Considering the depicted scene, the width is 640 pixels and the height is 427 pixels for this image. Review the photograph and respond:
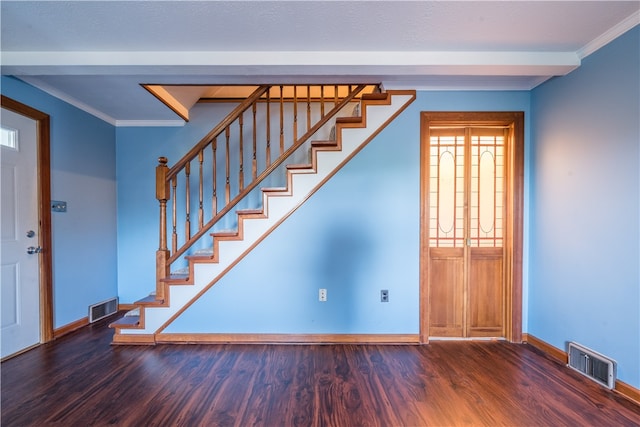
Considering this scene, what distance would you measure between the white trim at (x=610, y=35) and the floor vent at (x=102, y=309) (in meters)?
5.11

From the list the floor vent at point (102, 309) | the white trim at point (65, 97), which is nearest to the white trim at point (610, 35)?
the white trim at point (65, 97)

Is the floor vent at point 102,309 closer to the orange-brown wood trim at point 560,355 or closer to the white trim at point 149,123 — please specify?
the white trim at point 149,123

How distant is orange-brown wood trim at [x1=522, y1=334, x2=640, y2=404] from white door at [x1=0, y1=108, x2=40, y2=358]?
451 cm

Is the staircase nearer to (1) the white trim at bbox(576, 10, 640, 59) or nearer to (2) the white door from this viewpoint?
(2) the white door

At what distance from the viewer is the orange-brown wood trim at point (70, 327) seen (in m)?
2.73

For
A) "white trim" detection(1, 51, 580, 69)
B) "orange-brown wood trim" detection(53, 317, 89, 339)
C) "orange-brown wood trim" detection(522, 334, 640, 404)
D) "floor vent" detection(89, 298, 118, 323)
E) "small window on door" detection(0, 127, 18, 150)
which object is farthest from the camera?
"floor vent" detection(89, 298, 118, 323)

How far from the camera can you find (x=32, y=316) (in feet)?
8.28

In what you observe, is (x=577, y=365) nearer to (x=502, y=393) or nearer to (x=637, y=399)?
(x=637, y=399)

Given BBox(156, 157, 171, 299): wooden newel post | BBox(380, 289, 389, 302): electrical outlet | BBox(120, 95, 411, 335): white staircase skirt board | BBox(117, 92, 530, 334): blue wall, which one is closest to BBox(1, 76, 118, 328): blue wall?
BBox(120, 95, 411, 335): white staircase skirt board

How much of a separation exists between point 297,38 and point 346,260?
1844mm

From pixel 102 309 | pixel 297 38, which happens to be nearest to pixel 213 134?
pixel 297 38

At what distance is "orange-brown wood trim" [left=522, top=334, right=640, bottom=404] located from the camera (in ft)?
5.89

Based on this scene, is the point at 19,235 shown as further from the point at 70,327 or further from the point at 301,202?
the point at 301,202

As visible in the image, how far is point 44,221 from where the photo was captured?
2.62 m
